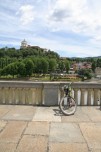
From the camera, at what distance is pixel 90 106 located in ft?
31.9

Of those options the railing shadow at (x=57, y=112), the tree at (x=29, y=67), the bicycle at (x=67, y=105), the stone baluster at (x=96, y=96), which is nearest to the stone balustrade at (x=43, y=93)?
the stone baluster at (x=96, y=96)

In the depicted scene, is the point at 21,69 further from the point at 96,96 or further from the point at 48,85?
the point at 96,96

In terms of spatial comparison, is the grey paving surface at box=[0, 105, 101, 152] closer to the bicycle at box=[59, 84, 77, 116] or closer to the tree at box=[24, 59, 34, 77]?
the bicycle at box=[59, 84, 77, 116]

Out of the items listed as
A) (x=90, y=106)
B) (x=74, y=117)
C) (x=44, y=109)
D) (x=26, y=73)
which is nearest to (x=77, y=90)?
(x=90, y=106)

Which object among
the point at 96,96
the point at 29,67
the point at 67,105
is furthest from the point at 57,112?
the point at 29,67

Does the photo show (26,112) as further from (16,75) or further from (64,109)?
(16,75)

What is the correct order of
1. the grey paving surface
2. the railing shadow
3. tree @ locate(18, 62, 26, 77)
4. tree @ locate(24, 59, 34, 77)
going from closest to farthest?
the grey paving surface < the railing shadow < tree @ locate(18, 62, 26, 77) < tree @ locate(24, 59, 34, 77)

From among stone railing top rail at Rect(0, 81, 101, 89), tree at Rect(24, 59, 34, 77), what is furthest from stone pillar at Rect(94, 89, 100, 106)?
tree at Rect(24, 59, 34, 77)

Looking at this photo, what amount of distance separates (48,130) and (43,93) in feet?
11.7

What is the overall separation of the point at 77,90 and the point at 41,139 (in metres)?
4.46

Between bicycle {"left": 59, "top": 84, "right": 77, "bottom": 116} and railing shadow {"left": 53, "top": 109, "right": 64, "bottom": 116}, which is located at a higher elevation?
bicycle {"left": 59, "top": 84, "right": 77, "bottom": 116}

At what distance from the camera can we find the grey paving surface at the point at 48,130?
5164 mm

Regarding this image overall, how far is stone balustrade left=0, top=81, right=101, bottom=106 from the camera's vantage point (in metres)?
9.77

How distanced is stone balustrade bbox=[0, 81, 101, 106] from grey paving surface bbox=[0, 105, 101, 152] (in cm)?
85
